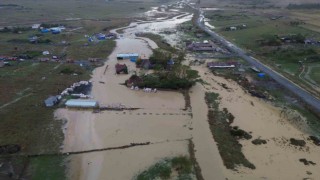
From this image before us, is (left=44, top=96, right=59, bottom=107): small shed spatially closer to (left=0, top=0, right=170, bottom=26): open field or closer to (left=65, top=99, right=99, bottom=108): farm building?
(left=65, top=99, right=99, bottom=108): farm building

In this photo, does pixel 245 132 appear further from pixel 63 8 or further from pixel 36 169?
pixel 63 8

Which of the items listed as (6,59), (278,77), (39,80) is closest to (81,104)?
(39,80)

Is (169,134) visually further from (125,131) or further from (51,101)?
(51,101)

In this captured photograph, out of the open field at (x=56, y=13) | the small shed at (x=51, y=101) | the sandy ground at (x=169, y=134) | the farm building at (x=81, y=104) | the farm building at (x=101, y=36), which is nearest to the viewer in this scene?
the sandy ground at (x=169, y=134)

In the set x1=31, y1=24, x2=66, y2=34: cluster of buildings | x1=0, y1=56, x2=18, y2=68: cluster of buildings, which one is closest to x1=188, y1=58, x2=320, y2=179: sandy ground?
x1=0, y1=56, x2=18, y2=68: cluster of buildings

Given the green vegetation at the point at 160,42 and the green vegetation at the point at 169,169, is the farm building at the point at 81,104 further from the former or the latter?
the green vegetation at the point at 160,42

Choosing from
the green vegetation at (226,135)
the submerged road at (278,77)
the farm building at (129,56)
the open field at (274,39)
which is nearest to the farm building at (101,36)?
the farm building at (129,56)
